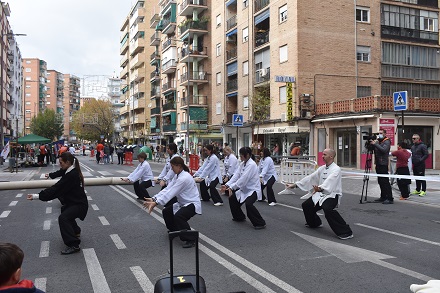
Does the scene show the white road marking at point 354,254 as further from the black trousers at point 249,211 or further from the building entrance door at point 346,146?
the building entrance door at point 346,146

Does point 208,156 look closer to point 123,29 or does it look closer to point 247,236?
point 247,236

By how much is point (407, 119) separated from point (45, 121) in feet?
267

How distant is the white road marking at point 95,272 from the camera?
4.91m

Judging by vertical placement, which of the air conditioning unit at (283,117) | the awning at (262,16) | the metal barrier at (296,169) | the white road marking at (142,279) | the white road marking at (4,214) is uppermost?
the awning at (262,16)

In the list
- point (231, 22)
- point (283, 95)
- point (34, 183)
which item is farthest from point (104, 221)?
point (231, 22)

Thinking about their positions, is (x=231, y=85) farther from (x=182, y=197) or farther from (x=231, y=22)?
(x=182, y=197)

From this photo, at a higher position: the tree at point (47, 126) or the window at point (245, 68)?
the window at point (245, 68)

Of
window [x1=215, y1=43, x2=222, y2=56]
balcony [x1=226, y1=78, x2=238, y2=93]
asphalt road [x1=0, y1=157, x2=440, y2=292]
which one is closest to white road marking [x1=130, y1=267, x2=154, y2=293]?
asphalt road [x1=0, y1=157, x2=440, y2=292]

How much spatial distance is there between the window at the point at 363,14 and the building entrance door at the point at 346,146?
9580 mm

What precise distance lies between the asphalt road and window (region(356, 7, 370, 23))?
24983 millimetres

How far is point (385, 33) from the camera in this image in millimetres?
32938

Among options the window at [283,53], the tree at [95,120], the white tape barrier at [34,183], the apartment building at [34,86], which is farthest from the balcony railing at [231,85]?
the apartment building at [34,86]

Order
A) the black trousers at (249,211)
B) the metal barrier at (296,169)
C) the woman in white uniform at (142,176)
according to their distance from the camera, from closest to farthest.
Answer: the black trousers at (249,211) < the woman in white uniform at (142,176) < the metal barrier at (296,169)

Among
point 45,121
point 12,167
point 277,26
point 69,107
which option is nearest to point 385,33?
point 277,26
